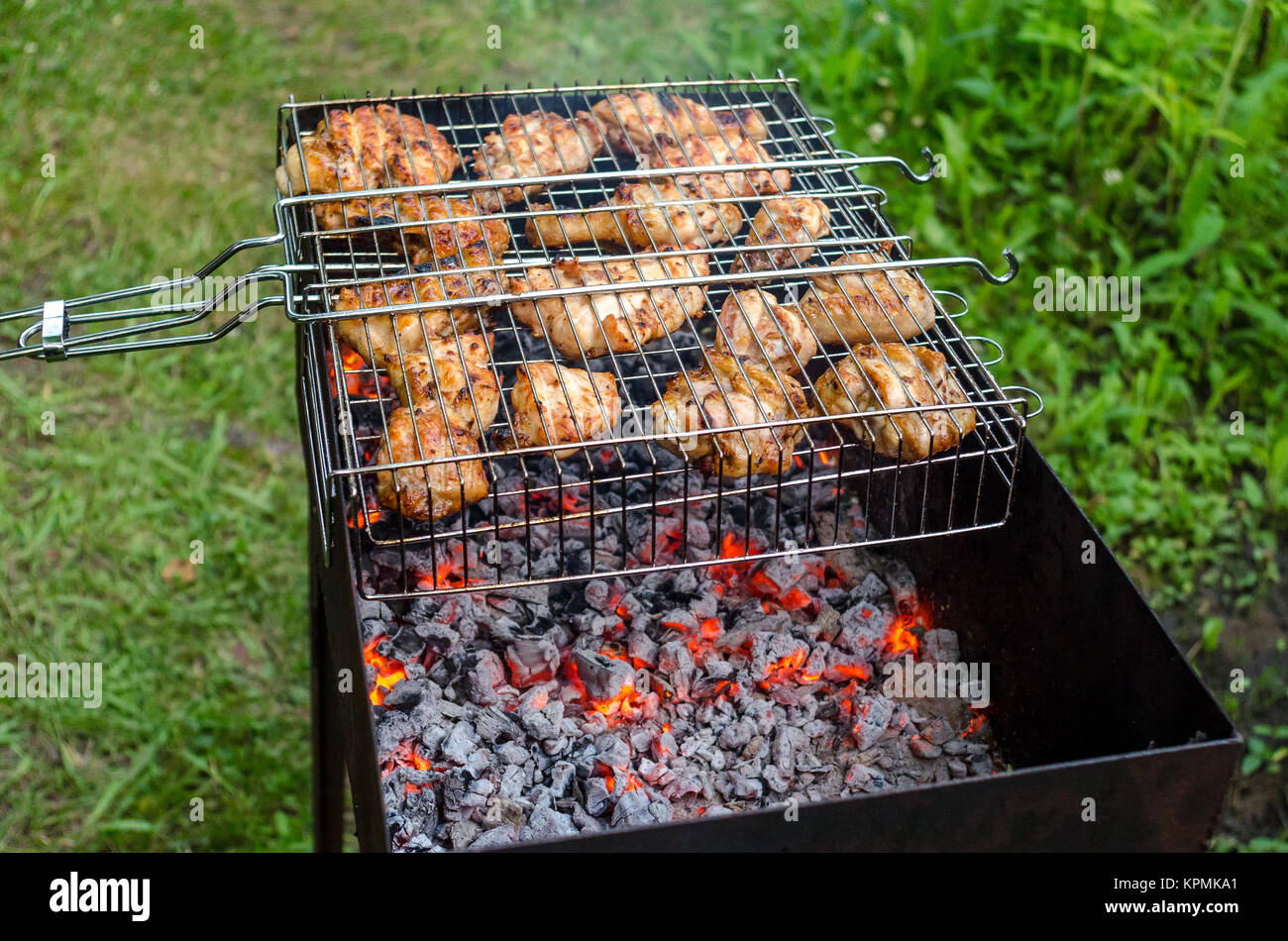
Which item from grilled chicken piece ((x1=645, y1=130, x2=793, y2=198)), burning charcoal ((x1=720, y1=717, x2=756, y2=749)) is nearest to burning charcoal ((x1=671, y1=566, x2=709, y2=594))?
burning charcoal ((x1=720, y1=717, x2=756, y2=749))

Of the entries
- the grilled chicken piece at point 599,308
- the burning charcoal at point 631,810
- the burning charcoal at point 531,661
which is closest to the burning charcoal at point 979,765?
the burning charcoal at point 631,810

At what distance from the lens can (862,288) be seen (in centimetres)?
320

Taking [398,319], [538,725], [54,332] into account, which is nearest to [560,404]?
[398,319]

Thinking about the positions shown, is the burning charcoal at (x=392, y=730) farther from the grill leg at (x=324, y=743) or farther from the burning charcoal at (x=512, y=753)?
the grill leg at (x=324, y=743)

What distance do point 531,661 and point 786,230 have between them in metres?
1.38

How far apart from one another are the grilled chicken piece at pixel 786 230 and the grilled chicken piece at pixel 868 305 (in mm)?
125

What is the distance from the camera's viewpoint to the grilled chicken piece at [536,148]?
363cm

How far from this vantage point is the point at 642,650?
3033 mm

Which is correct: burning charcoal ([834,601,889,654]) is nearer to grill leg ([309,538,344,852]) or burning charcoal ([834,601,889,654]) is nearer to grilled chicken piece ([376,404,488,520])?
grilled chicken piece ([376,404,488,520])

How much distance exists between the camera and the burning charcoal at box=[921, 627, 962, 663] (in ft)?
10.3

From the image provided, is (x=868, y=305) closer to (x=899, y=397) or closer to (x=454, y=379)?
(x=899, y=397)

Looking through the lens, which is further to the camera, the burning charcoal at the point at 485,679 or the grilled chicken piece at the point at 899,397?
the burning charcoal at the point at 485,679

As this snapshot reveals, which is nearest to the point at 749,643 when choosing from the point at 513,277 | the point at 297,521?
the point at 513,277

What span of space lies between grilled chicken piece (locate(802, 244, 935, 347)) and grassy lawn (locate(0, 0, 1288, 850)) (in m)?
2.42
